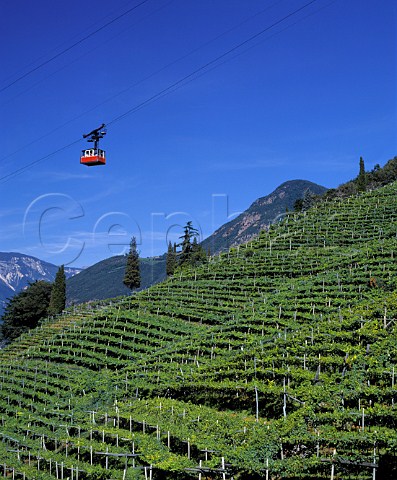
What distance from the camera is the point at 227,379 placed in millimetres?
19172

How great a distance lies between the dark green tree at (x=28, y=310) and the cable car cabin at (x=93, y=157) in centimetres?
4650

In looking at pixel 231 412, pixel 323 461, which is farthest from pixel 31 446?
pixel 323 461

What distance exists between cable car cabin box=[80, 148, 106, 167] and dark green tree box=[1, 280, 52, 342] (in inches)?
1831

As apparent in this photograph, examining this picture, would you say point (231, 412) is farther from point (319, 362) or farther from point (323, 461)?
point (323, 461)

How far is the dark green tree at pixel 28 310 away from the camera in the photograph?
219 feet

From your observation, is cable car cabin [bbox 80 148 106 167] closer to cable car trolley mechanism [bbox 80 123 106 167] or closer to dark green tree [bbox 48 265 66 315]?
cable car trolley mechanism [bbox 80 123 106 167]

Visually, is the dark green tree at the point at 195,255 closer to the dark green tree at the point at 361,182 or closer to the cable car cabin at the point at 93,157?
the dark green tree at the point at 361,182

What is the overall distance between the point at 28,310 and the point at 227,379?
5366cm

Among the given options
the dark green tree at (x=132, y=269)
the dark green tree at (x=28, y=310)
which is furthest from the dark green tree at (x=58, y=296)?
the dark green tree at (x=132, y=269)

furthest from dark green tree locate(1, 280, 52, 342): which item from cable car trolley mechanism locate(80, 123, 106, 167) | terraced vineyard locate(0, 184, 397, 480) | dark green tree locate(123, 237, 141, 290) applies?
cable car trolley mechanism locate(80, 123, 106, 167)

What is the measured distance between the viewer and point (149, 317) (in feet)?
109

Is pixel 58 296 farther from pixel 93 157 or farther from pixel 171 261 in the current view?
pixel 93 157

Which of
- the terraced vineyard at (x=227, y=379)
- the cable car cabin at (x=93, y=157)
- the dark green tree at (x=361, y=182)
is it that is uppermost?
the dark green tree at (x=361, y=182)

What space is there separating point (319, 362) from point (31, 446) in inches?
473
